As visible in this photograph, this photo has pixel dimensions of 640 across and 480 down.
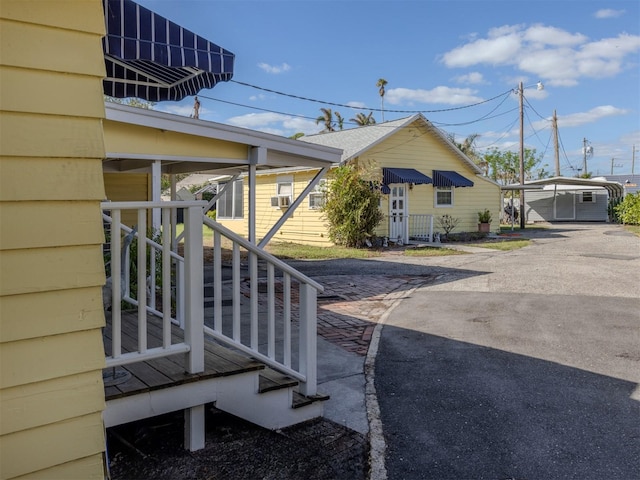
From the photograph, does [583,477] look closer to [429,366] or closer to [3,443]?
[429,366]

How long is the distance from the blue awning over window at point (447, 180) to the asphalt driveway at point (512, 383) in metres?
10.3

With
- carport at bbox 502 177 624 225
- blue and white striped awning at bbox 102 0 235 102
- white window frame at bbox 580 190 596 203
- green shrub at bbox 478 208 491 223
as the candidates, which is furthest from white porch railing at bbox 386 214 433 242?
white window frame at bbox 580 190 596 203

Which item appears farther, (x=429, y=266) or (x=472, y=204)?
(x=472, y=204)

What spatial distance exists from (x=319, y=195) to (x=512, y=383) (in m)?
13.4

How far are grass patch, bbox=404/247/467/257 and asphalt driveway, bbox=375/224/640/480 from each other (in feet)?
17.1

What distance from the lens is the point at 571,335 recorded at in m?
5.89

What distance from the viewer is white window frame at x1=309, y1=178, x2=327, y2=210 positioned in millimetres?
16453

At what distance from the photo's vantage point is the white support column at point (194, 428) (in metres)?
3.02

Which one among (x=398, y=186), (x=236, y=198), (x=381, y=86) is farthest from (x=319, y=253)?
(x=381, y=86)

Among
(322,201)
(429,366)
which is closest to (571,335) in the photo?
(429,366)

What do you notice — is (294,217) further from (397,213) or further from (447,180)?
(447,180)

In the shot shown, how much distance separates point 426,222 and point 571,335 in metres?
13.2

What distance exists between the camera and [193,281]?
113 inches

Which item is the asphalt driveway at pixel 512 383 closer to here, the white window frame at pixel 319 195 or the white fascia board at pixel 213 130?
the white fascia board at pixel 213 130
